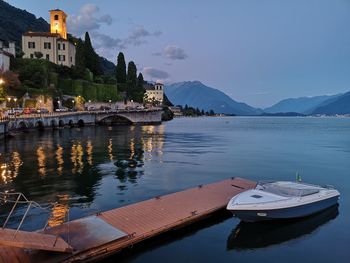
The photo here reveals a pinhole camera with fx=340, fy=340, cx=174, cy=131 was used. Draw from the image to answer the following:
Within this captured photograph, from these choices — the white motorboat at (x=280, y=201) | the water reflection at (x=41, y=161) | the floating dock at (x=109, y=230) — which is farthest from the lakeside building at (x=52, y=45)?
the white motorboat at (x=280, y=201)

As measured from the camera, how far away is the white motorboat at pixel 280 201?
60.2 ft

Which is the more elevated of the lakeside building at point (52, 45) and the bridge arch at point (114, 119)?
the lakeside building at point (52, 45)

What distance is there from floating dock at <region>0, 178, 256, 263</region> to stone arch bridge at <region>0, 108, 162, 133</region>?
54.8m

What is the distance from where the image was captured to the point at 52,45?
407ft

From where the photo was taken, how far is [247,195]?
19672 millimetres

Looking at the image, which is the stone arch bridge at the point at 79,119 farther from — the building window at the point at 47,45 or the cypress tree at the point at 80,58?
the building window at the point at 47,45

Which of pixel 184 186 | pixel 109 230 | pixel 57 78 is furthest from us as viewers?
pixel 57 78

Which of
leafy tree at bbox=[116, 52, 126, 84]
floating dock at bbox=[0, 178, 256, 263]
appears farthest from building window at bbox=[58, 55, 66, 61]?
floating dock at bbox=[0, 178, 256, 263]

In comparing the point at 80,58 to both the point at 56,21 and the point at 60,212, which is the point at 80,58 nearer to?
the point at 56,21

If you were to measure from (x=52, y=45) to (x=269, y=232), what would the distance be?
123 metres

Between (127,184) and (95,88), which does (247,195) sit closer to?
(127,184)

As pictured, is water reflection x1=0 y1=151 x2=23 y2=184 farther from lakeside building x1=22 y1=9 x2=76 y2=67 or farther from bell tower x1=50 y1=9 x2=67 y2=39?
bell tower x1=50 y1=9 x2=67 y2=39

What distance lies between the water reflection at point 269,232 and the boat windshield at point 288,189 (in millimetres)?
1588

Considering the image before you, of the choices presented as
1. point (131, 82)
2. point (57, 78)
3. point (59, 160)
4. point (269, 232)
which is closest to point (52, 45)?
point (57, 78)
